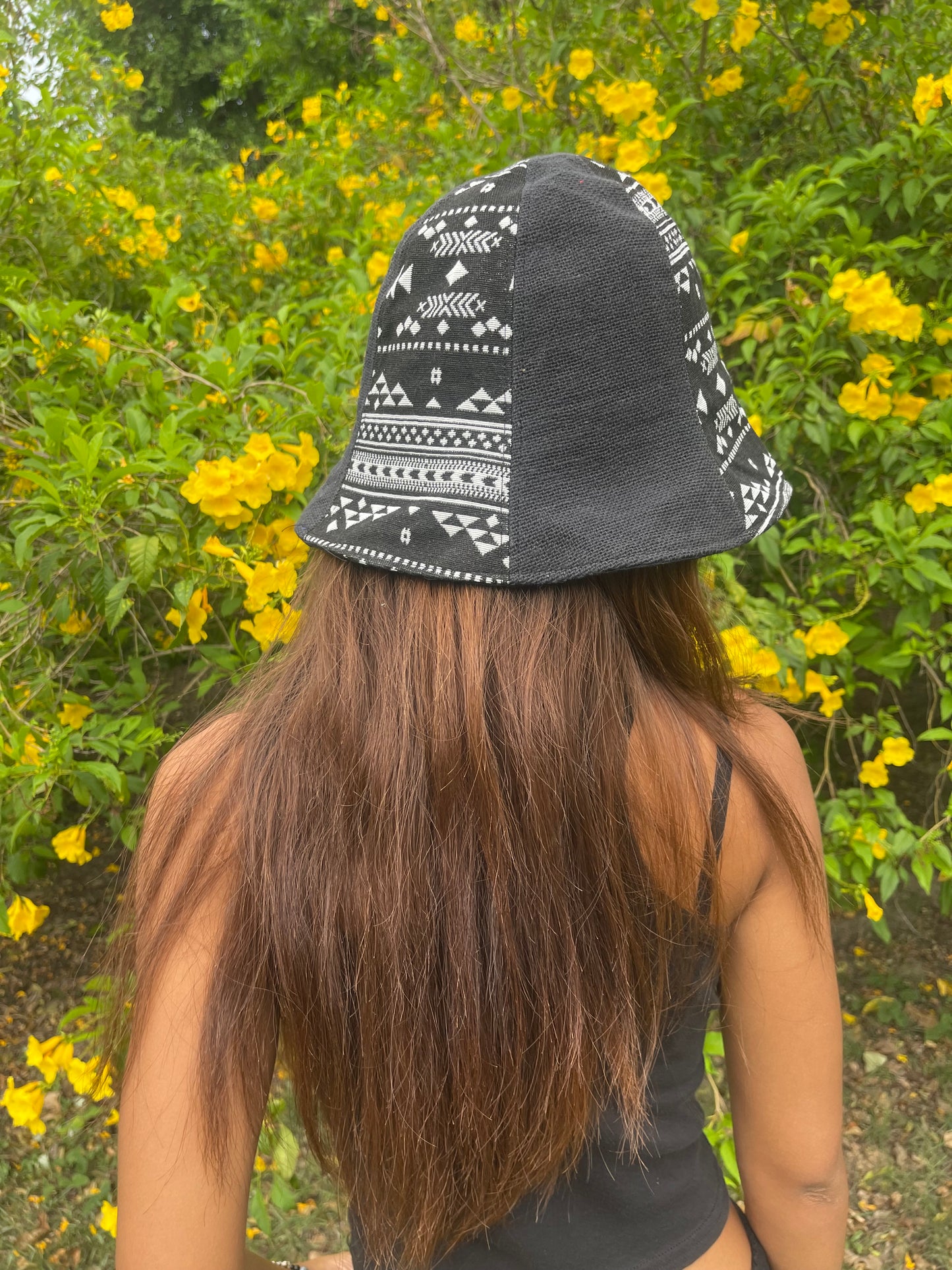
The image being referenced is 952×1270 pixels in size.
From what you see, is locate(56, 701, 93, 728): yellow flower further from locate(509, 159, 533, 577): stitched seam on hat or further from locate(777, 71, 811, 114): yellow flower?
locate(777, 71, 811, 114): yellow flower

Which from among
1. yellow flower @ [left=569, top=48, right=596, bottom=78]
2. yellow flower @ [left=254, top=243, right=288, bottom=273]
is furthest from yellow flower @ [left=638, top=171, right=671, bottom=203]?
yellow flower @ [left=254, top=243, right=288, bottom=273]

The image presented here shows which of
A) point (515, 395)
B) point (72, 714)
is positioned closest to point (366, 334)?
point (72, 714)

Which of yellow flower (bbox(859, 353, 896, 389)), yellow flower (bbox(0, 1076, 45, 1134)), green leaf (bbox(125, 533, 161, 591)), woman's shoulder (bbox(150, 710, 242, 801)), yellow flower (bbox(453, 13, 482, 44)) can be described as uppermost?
yellow flower (bbox(453, 13, 482, 44))

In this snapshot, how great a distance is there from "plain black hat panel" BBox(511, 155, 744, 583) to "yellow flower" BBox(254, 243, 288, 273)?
2.25 m

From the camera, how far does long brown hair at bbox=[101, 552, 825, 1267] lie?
2.31 feet

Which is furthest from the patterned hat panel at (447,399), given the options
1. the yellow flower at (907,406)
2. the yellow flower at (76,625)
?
the yellow flower at (907,406)

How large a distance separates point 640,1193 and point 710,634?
1.80 feet

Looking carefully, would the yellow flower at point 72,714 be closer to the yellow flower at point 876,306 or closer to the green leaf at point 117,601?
the green leaf at point 117,601

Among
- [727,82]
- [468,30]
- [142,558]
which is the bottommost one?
[142,558]

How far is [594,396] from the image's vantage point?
644mm

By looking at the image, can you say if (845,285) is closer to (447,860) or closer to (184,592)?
(184,592)

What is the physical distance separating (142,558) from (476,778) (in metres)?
0.87

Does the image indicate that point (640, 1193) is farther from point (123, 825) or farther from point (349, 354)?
point (349, 354)

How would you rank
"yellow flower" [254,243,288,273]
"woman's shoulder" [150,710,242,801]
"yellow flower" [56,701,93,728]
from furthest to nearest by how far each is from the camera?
1. "yellow flower" [254,243,288,273]
2. "yellow flower" [56,701,93,728]
3. "woman's shoulder" [150,710,242,801]
